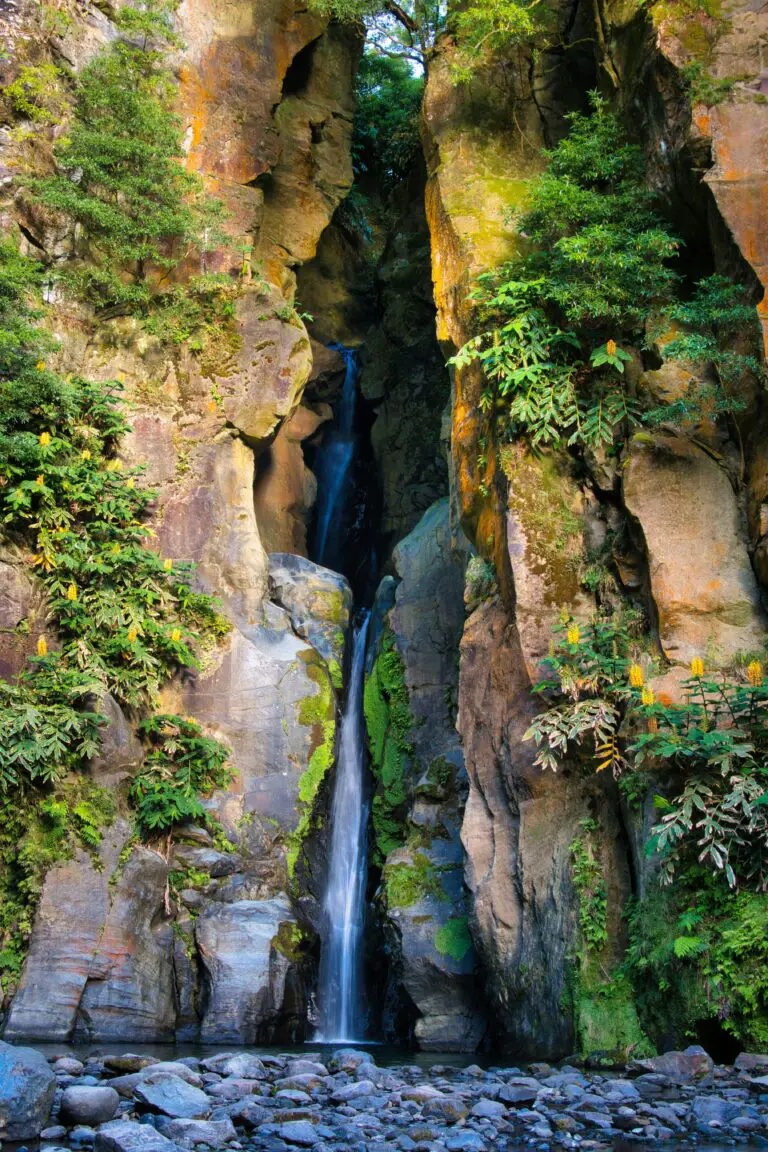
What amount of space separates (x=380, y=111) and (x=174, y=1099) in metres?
22.2

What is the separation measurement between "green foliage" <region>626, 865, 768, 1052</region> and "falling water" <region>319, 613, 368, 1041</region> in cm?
591

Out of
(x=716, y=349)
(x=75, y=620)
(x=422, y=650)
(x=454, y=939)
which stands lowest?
(x=454, y=939)

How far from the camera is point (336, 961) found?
14617mm

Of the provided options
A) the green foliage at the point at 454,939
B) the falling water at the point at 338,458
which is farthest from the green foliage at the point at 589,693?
the falling water at the point at 338,458

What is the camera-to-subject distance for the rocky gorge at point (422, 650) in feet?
26.9

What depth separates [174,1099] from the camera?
6039mm

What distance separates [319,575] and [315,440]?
4.78 m

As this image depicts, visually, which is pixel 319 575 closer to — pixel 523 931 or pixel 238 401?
pixel 238 401

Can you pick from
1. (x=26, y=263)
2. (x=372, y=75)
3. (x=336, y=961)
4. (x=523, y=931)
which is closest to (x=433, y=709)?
(x=336, y=961)

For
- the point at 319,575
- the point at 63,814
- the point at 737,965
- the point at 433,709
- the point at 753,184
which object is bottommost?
the point at 737,965

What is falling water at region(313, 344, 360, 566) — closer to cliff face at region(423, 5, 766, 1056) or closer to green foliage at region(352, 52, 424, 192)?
green foliage at region(352, 52, 424, 192)

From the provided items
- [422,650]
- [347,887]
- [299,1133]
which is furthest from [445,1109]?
[422,650]

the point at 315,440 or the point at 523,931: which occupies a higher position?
the point at 315,440

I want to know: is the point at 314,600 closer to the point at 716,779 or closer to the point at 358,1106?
the point at 716,779
